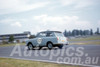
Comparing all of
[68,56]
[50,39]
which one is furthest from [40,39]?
[68,56]

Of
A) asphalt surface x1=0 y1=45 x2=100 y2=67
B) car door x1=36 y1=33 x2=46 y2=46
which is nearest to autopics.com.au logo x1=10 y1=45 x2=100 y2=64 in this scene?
asphalt surface x1=0 y1=45 x2=100 y2=67

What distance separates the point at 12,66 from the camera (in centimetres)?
683

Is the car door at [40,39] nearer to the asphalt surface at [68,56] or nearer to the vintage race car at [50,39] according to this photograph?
the vintage race car at [50,39]

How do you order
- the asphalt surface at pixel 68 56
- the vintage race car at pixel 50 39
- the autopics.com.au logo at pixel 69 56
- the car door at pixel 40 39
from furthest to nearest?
the car door at pixel 40 39
the vintage race car at pixel 50 39
the autopics.com.au logo at pixel 69 56
the asphalt surface at pixel 68 56

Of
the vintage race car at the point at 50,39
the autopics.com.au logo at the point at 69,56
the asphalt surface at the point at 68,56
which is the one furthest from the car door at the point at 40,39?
the autopics.com.au logo at the point at 69,56

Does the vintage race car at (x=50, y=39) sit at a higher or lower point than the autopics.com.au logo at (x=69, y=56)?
higher

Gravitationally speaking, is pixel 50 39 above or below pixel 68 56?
above

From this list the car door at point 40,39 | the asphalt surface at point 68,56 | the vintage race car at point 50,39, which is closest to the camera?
the asphalt surface at point 68,56

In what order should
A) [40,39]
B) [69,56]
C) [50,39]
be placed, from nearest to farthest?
[69,56], [50,39], [40,39]

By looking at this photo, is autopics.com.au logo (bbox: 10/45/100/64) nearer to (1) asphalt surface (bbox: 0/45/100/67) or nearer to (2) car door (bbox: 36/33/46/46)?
(1) asphalt surface (bbox: 0/45/100/67)

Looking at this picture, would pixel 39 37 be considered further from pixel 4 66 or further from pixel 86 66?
pixel 86 66

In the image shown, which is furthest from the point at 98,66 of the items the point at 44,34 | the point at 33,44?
the point at 33,44

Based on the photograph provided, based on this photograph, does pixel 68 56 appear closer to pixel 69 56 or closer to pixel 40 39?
pixel 69 56

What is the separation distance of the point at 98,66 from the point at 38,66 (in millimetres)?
2596
